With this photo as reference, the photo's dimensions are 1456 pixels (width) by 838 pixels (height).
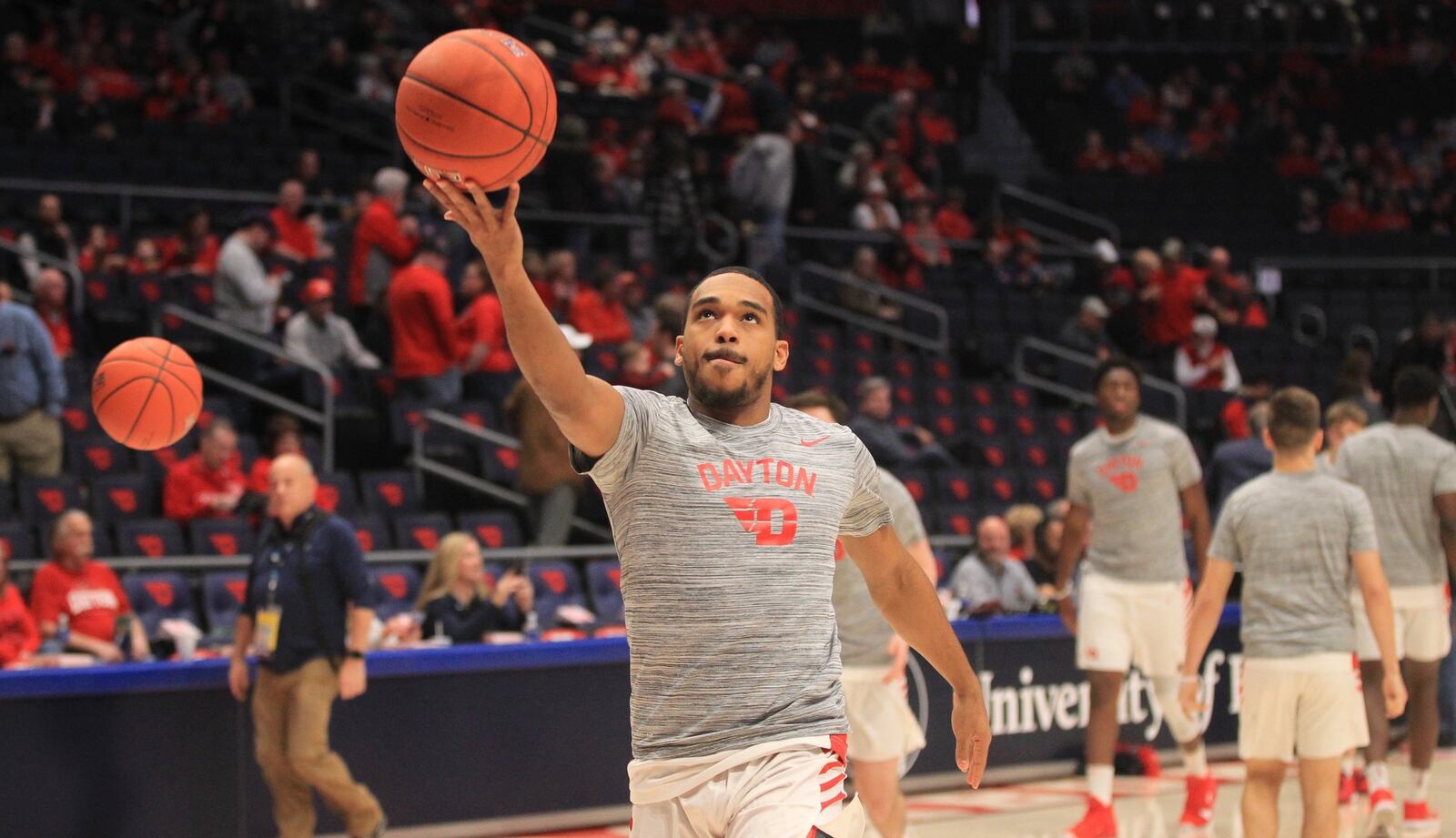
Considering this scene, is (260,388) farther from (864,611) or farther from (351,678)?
(864,611)

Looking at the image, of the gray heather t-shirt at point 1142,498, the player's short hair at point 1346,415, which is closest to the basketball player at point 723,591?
the gray heather t-shirt at point 1142,498

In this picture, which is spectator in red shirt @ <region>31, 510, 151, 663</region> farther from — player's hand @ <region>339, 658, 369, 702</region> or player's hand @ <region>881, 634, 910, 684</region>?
player's hand @ <region>881, 634, 910, 684</region>

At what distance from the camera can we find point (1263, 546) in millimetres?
6527

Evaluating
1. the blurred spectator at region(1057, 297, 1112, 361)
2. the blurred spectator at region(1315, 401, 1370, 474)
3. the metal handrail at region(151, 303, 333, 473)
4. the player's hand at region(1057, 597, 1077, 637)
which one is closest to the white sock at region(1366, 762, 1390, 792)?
the player's hand at region(1057, 597, 1077, 637)

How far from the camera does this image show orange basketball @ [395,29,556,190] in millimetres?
Result: 3316

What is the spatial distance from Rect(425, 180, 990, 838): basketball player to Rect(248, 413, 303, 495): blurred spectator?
714cm

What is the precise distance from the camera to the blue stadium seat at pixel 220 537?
10.3 meters

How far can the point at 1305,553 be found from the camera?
21.2 ft

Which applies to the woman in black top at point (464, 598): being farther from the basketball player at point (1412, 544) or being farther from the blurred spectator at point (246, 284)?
the basketball player at point (1412, 544)

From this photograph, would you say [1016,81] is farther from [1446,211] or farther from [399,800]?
[399,800]

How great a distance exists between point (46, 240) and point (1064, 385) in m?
9.04

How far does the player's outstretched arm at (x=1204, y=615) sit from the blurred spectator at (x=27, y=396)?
6851 millimetres

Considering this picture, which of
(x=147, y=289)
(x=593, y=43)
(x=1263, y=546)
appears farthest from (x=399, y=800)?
(x=593, y=43)

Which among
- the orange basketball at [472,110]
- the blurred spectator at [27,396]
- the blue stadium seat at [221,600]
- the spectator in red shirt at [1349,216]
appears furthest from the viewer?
the spectator in red shirt at [1349,216]
